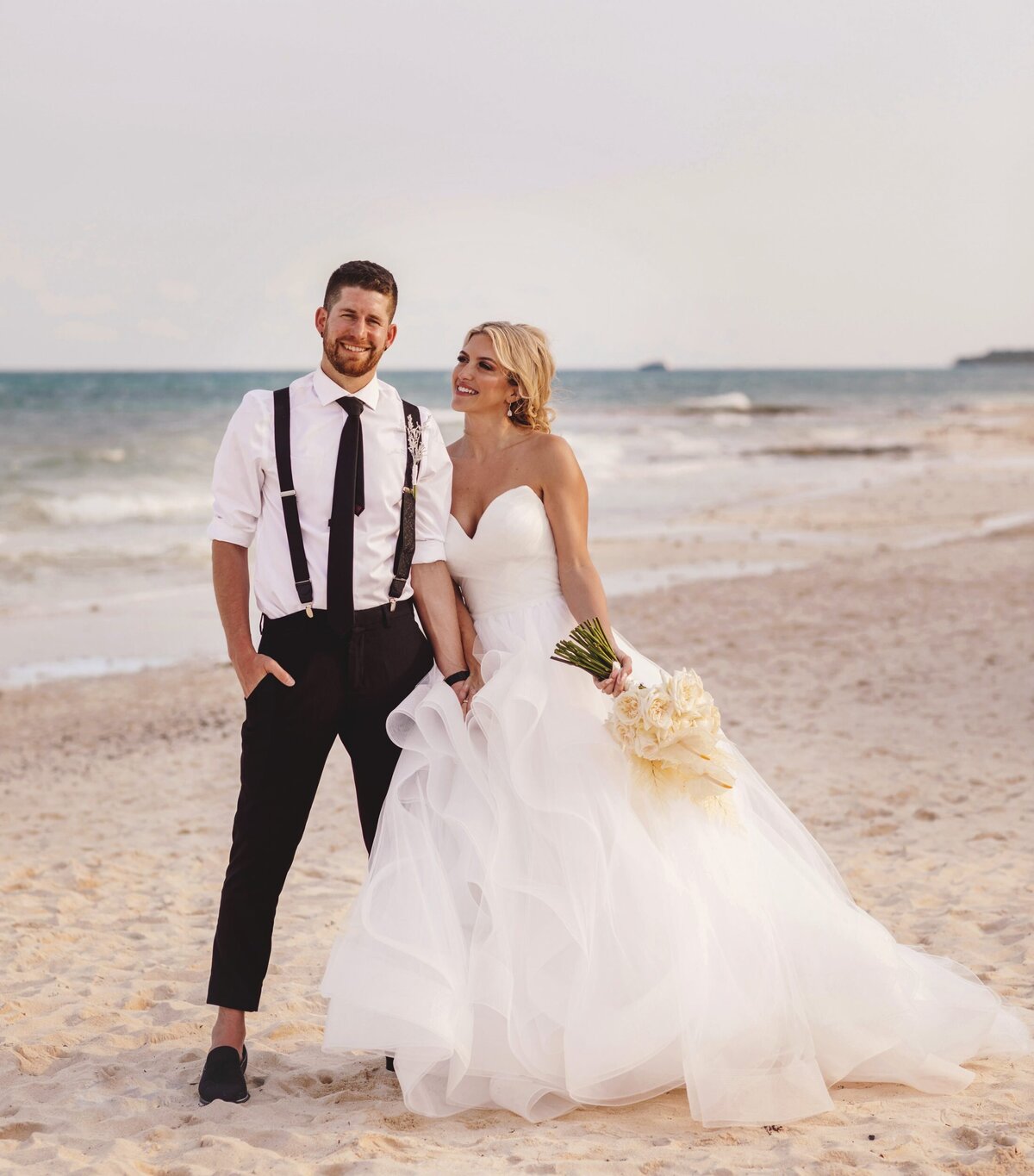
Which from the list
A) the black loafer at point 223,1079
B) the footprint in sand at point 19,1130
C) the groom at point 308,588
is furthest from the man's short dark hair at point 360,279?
the footprint in sand at point 19,1130

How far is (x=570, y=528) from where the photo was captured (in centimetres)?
361

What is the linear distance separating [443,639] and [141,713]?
548 cm

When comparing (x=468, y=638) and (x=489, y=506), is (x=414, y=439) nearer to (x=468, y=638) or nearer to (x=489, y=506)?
(x=489, y=506)

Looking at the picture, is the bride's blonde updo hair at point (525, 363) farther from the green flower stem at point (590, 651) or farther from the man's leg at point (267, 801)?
the man's leg at point (267, 801)

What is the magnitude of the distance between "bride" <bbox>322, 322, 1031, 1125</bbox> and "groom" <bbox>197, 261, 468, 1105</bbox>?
0.19 m

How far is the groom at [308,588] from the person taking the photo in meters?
3.21

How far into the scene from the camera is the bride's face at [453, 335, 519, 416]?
364cm

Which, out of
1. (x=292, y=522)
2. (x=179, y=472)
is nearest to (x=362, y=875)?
(x=292, y=522)

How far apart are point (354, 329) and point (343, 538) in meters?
0.56

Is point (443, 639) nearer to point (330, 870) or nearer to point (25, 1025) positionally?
point (25, 1025)

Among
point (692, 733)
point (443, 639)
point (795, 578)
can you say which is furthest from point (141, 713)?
point (795, 578)

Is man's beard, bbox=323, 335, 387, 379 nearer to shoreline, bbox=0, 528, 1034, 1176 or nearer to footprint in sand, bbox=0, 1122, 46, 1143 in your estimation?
shoreline, bbox=0, 528, 1034, 1176

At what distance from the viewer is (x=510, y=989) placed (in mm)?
2980

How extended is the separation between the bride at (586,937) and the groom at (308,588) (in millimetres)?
192
